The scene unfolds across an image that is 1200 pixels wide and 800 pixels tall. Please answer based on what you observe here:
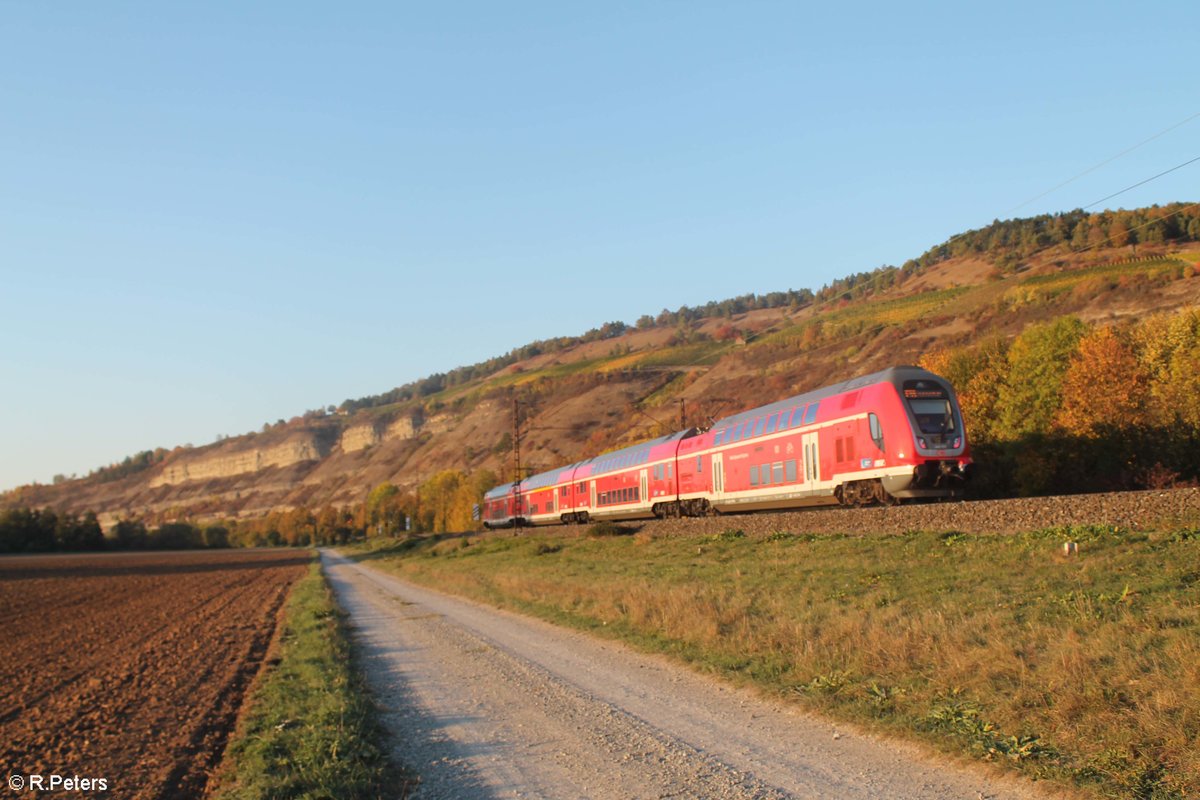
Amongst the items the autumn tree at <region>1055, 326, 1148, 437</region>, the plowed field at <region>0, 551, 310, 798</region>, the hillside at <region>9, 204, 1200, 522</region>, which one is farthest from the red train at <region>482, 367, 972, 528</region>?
the autumn tree at <region>1055, 326, 1148, 437</region>

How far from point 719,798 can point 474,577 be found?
103 ft

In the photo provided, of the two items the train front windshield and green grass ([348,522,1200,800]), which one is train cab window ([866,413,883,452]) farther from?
green grass ([348,522,1200,800])

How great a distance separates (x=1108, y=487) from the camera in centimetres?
4494

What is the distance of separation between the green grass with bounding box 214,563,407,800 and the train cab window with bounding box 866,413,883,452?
56.6 feet

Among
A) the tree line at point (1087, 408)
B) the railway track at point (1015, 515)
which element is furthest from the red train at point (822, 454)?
the tree line at point (1087, 408)

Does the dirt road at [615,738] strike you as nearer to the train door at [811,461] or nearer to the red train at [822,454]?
the red train at [822,454]

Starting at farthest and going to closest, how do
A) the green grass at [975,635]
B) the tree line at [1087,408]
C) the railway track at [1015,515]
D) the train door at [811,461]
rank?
the tree line at [1087,408] < the train door at [811,461] < the railway track at [1015,515] < the green grass at [975,635]

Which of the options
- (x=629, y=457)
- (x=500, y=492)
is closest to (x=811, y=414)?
(x=629, y=457)

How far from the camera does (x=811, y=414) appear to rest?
31.5 metres

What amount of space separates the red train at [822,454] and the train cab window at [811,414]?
47 mm

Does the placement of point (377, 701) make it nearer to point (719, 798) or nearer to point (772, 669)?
point (772, 669)

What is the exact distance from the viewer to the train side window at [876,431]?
27531mm

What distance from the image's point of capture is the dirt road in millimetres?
8438

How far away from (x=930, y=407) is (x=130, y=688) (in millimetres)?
22413
